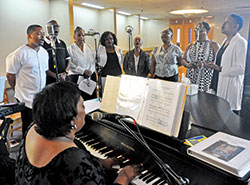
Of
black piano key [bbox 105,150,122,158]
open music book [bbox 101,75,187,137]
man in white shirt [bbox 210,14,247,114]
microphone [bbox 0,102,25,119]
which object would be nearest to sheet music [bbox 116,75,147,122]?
open music book [bbox 101,75,187,137]

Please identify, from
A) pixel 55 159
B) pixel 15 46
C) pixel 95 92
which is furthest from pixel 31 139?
pixel 15 46

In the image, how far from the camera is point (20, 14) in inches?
168

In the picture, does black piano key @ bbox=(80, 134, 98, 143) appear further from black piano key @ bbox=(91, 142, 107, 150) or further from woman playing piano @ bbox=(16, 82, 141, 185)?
woman playing piano @ bbox=(16, 82, 141, 185)

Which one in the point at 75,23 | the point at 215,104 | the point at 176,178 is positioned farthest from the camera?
the point at 75,23

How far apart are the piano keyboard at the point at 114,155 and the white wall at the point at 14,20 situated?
133 inches

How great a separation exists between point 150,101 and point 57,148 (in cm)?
55

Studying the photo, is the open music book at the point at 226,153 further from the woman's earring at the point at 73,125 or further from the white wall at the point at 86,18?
the white wall at the point at 86,18

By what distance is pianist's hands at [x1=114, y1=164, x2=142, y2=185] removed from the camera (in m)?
1.00

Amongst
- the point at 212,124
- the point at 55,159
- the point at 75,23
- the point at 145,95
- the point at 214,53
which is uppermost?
the point at 75,23

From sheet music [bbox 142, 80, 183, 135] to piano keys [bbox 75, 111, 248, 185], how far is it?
75 mm

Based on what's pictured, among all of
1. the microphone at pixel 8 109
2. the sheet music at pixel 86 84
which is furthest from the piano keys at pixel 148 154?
the sheet music at pixel 86 84

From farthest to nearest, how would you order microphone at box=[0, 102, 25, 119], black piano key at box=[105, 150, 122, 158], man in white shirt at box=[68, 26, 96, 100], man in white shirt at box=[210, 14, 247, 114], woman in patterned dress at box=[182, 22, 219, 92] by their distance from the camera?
1. man in white shirt at box=[68, 26, 96, 100]
2. woman in patterned dress at box=[182, 22, 219, 92]
3. man in white shirt at box=[210, 14, 247, 114]
4. microphone at box=[0, 102, 25, 119]
5. black piano key at box=[105, 150, 122, 158]

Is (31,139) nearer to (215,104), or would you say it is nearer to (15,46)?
(215,104)

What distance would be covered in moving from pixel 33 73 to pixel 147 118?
1791mm
